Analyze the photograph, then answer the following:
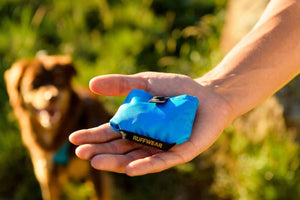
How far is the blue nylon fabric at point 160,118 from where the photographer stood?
6.00 ft

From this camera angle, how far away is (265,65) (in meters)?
2.13

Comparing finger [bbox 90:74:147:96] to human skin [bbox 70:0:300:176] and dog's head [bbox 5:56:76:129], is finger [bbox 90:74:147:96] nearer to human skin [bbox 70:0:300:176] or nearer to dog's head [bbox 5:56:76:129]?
human skin [bbox 70:0:300:176]

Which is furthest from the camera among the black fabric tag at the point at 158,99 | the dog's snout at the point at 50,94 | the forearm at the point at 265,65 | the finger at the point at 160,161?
the dog's snout at the point at 50,94

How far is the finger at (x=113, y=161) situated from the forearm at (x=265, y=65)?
0.64m

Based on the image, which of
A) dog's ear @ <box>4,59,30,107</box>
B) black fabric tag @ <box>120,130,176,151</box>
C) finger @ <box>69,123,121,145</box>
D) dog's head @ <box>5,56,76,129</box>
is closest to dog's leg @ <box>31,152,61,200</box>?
dog's head @ <box>5,56,76,129</box>

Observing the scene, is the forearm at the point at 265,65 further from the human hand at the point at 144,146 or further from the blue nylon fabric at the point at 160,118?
the blue nylon fabric at the point at 160,118

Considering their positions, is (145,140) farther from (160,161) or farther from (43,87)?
(43,87)

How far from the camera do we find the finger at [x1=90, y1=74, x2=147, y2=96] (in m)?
1.96

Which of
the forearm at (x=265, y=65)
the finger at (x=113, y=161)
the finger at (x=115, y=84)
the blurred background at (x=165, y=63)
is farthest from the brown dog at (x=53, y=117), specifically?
the forearm at (x=265, y=65)

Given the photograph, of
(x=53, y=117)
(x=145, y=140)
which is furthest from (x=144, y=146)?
(x=53, y=117)

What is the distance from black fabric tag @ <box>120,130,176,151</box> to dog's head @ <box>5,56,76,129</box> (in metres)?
1.23

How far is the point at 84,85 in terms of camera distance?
13.6ft

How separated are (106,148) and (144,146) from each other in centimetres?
21

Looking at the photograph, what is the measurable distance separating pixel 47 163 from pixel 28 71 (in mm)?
816
